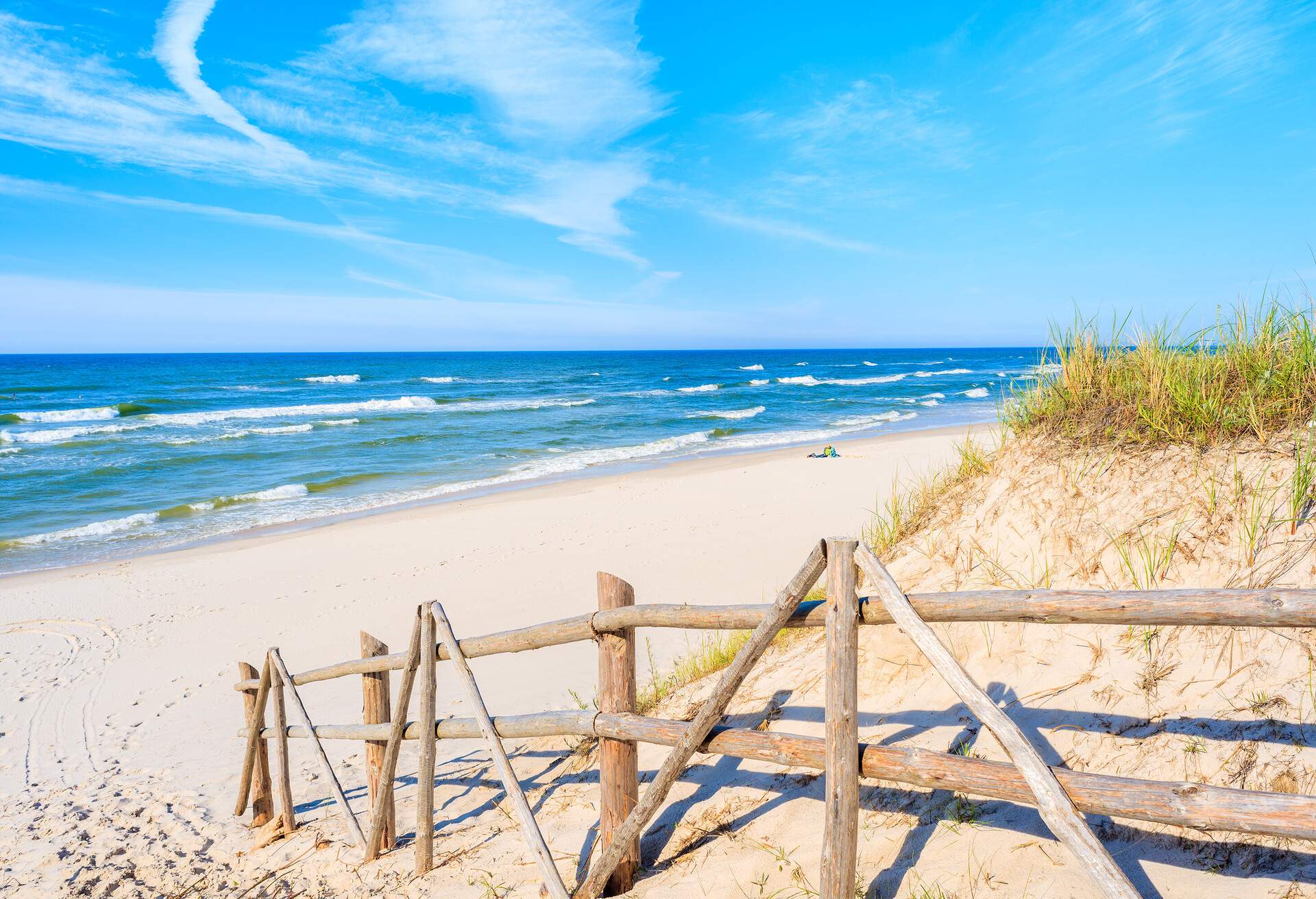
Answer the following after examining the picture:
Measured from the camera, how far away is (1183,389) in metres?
4.32

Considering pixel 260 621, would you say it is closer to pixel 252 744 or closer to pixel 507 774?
pixel 252 744

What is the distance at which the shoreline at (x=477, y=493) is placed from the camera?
12297 mm

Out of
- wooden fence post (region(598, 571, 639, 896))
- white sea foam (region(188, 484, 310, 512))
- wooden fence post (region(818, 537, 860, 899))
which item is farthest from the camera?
white sea foam (region(188, 484, 310, 512))

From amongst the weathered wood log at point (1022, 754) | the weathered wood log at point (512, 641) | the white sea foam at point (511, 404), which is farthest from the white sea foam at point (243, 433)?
the weathered wood log at point (1022, 754)

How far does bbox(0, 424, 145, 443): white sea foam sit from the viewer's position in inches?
1022

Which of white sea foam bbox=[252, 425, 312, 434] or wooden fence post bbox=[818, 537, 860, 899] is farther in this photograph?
white sea foam bbox=[252, 425, 312, 434]

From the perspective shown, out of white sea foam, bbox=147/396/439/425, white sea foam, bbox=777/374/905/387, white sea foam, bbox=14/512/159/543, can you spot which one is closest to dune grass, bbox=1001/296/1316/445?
white sea foam, bbox=14/512/159/543

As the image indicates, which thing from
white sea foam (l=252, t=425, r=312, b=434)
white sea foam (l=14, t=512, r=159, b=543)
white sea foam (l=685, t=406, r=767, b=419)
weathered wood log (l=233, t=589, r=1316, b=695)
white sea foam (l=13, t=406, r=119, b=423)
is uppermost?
weathered wood log (l=233, t=589, r=1316, b=695)

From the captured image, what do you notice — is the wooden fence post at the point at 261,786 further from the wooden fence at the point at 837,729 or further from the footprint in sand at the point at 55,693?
the footprint in sand at the point at 55,693

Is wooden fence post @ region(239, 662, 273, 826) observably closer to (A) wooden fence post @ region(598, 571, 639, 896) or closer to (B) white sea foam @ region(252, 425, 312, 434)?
(A) wooden fence post @ region(598, 571, 639, 896)

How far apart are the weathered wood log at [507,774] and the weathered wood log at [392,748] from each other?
185 mm

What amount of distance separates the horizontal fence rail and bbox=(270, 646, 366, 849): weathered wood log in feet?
6.16

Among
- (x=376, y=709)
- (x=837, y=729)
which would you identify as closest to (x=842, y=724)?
(x=837, y=729)

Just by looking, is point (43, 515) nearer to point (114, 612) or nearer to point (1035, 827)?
point (114, 612)
